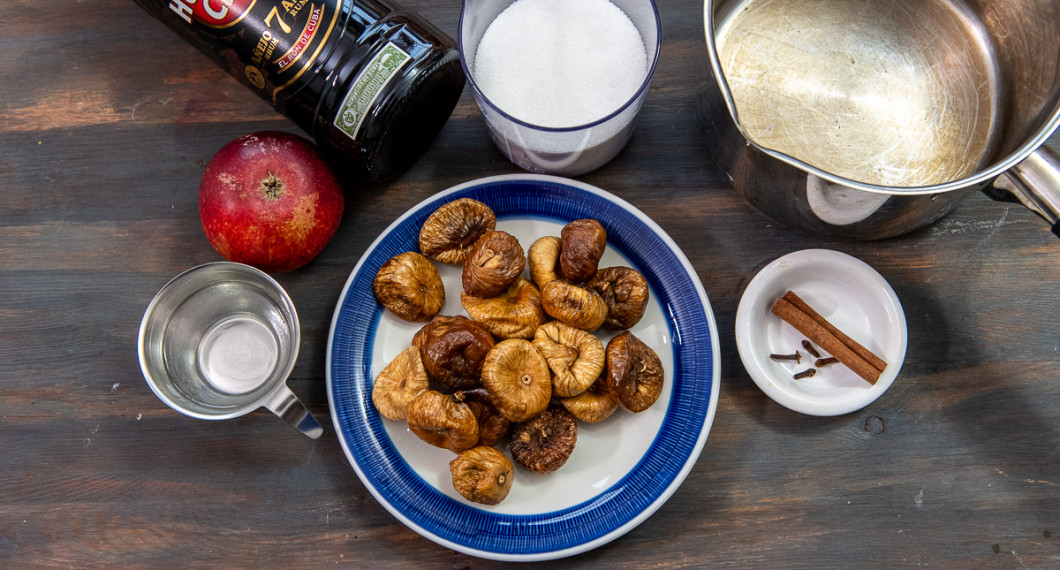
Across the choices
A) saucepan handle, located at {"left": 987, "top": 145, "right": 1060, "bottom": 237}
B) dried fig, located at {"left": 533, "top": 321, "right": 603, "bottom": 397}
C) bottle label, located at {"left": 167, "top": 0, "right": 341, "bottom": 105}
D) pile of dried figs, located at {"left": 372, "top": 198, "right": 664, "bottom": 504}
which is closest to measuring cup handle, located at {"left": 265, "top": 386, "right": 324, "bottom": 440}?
pile of dried figs, located at {"left": 372, "top": 198, "right": 664, "bottom": 504}

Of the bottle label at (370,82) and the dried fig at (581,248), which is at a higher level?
the bottle label at (370,82)

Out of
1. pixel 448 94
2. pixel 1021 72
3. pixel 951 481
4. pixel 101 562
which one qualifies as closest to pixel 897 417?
pixel 951 481

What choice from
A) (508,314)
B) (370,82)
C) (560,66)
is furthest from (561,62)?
(508,314)

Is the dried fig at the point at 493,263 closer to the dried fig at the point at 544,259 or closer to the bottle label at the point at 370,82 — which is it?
the dried fig at the point at 544,259

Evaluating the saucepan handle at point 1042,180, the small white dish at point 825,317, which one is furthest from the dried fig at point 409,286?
the saucepan handle at point 1042,180

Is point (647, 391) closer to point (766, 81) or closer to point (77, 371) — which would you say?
point (766, 81)
